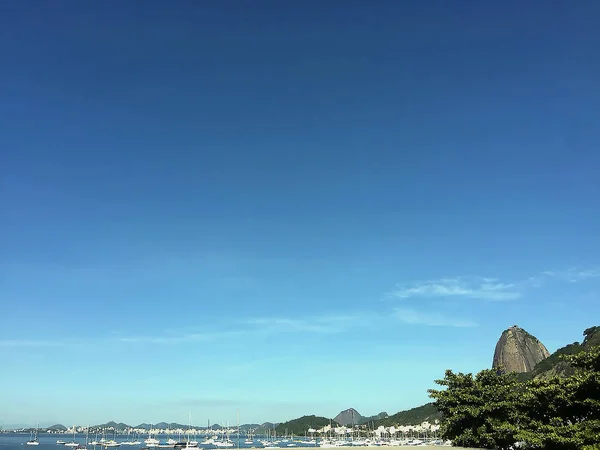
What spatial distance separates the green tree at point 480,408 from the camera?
3206 centimetres

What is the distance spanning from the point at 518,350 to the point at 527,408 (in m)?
160

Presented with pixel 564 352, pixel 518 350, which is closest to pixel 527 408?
pixel 564 352

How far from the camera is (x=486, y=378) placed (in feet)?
116

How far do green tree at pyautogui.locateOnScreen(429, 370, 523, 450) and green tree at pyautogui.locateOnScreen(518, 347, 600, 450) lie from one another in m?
2.12

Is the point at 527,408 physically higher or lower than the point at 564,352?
lower

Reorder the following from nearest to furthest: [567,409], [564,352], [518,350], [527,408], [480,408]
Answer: [567,409] < [527,408] < [480,408] < [564,352] < [518,350]

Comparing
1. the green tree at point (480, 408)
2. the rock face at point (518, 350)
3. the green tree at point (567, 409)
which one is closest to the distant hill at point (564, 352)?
the rock face at point (518, 350)

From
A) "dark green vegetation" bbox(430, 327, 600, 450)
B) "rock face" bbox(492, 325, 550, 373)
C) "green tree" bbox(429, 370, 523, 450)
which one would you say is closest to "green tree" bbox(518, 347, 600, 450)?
"dark green vegetation" bbox(430, 327, 600, 450)

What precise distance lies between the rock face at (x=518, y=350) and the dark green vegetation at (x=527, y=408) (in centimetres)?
14779

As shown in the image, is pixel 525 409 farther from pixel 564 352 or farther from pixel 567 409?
pixel 564 352

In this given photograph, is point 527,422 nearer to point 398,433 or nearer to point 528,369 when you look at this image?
point 528,369

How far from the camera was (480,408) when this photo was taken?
33.4 meters

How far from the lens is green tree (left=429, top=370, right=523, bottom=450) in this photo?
32062 mm

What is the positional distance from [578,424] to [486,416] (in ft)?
29.4
